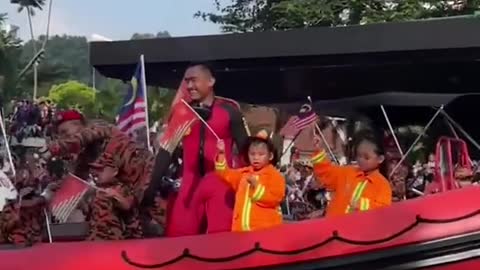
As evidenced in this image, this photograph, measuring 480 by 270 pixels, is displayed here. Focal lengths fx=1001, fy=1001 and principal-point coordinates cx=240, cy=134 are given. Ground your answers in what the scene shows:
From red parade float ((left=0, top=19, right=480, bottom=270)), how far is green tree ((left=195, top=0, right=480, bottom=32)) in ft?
38.6

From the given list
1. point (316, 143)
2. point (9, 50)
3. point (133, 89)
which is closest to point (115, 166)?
point (133, 89)

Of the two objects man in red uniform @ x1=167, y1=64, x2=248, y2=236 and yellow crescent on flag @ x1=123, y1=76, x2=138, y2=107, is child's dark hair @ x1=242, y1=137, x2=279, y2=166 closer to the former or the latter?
man in red uniform @ x1=167, y1=64, x2=248, y2=236

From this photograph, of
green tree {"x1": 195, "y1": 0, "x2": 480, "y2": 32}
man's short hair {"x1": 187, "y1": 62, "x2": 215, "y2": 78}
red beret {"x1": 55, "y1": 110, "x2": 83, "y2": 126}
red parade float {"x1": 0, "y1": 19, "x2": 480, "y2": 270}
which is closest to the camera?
red parade float {"x1": 0, "y1": 19, "x2": 480, "y2": 270}

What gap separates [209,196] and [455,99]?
5.43 ft

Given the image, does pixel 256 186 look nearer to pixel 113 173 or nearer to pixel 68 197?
pixel 113 173

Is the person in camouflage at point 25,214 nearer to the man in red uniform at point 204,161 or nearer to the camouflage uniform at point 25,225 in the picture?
the camouflage uniform at point 25,225

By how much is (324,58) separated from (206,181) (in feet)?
2.46

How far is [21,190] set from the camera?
14.5 feet

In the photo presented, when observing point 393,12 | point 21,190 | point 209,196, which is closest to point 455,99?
point 209,196

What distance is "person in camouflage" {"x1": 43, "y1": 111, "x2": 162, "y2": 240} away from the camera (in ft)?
13.9

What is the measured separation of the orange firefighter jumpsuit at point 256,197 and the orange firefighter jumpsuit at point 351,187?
0.24m

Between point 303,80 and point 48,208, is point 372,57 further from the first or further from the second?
point 48,208

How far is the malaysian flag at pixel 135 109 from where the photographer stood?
15.5ft

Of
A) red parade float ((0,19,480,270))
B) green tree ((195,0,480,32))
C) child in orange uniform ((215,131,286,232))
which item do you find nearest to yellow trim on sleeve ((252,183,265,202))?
child in orange uniform ((215,131,286,232))
